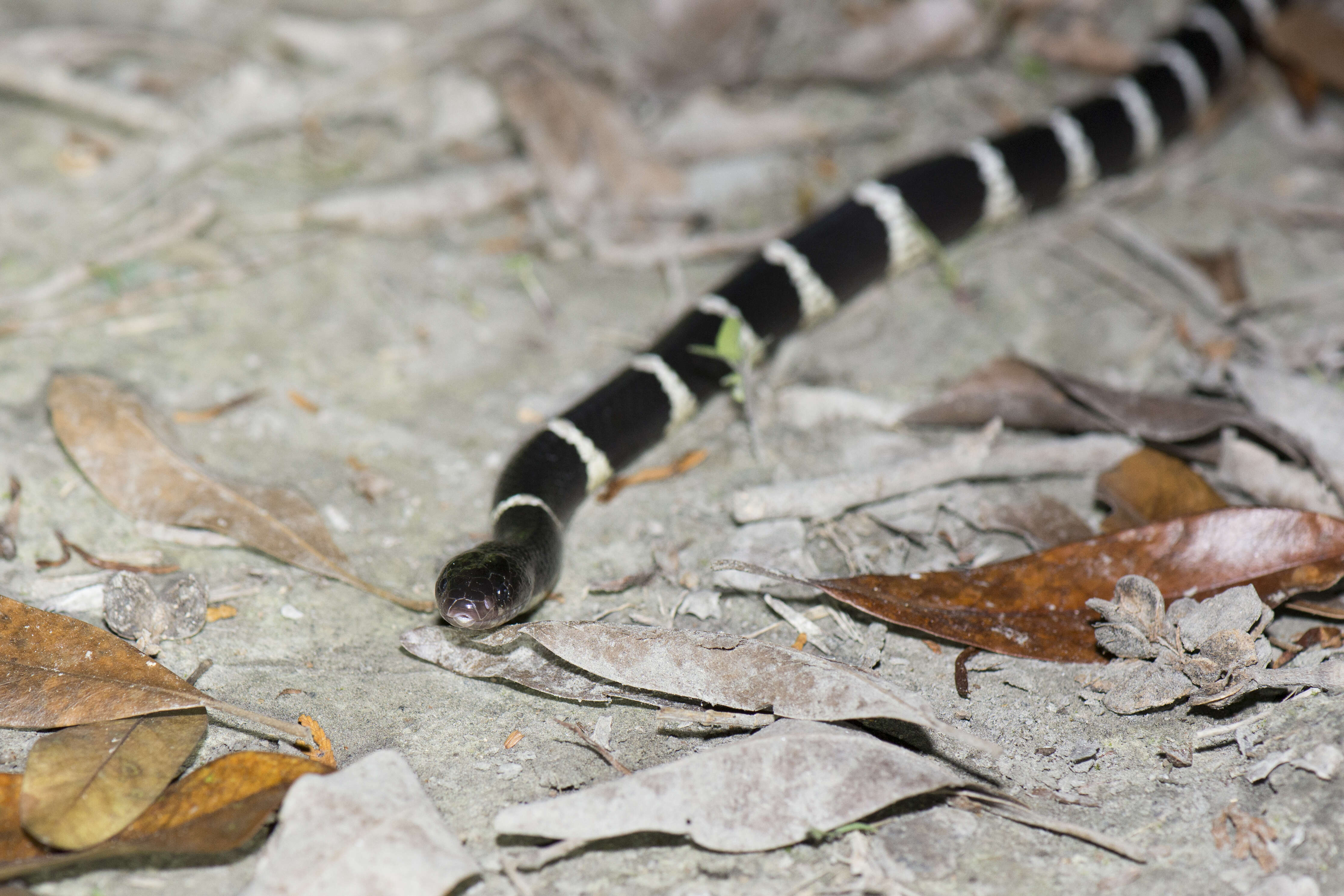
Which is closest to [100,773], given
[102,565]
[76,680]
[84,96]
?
[76,680]

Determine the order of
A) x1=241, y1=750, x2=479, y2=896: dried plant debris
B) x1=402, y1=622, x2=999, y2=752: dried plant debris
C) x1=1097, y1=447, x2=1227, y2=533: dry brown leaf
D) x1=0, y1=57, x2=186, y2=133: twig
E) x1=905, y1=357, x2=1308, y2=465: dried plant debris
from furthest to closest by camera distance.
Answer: x1=0, y1=57, x2=186, y2=133: twig, x1=905, y1=357, x2=1308, y2=465: dried plant debris, x1=1097, y1=447, x2=1227, y2=533: dry brown leaf, x1=402, y1=622, x2=999, y2=752: dried plant debris, x1=241, y1=750, x2=479, y2=896: dried plant debris

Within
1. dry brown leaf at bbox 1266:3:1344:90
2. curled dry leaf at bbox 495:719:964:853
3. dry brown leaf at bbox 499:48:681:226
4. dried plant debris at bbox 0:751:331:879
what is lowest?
curled dry leaf at bbox 495:719:964:853

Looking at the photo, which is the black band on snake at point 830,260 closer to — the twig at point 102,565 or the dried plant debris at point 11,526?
the twig at point 102,565

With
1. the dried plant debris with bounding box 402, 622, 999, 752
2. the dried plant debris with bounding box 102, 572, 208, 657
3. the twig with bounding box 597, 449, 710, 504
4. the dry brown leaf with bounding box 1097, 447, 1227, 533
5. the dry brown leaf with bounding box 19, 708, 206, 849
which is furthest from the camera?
the twig with bounding box 597, 449, 710, 504

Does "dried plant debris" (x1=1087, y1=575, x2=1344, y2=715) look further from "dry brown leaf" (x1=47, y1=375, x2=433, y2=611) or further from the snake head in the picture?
"dry brown leaf" (x1=47, y1=375, x2=433, y2=611)

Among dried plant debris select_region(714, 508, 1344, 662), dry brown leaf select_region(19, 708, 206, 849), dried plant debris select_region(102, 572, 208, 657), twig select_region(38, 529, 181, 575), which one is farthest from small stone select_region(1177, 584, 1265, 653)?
twig select_region(38, 529, 181, 575)

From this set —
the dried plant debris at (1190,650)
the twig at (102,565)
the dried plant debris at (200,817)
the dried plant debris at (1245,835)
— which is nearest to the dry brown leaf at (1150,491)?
the dried plant debris at (1190,650)

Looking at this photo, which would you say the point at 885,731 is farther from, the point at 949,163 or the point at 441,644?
the point at 949,163
